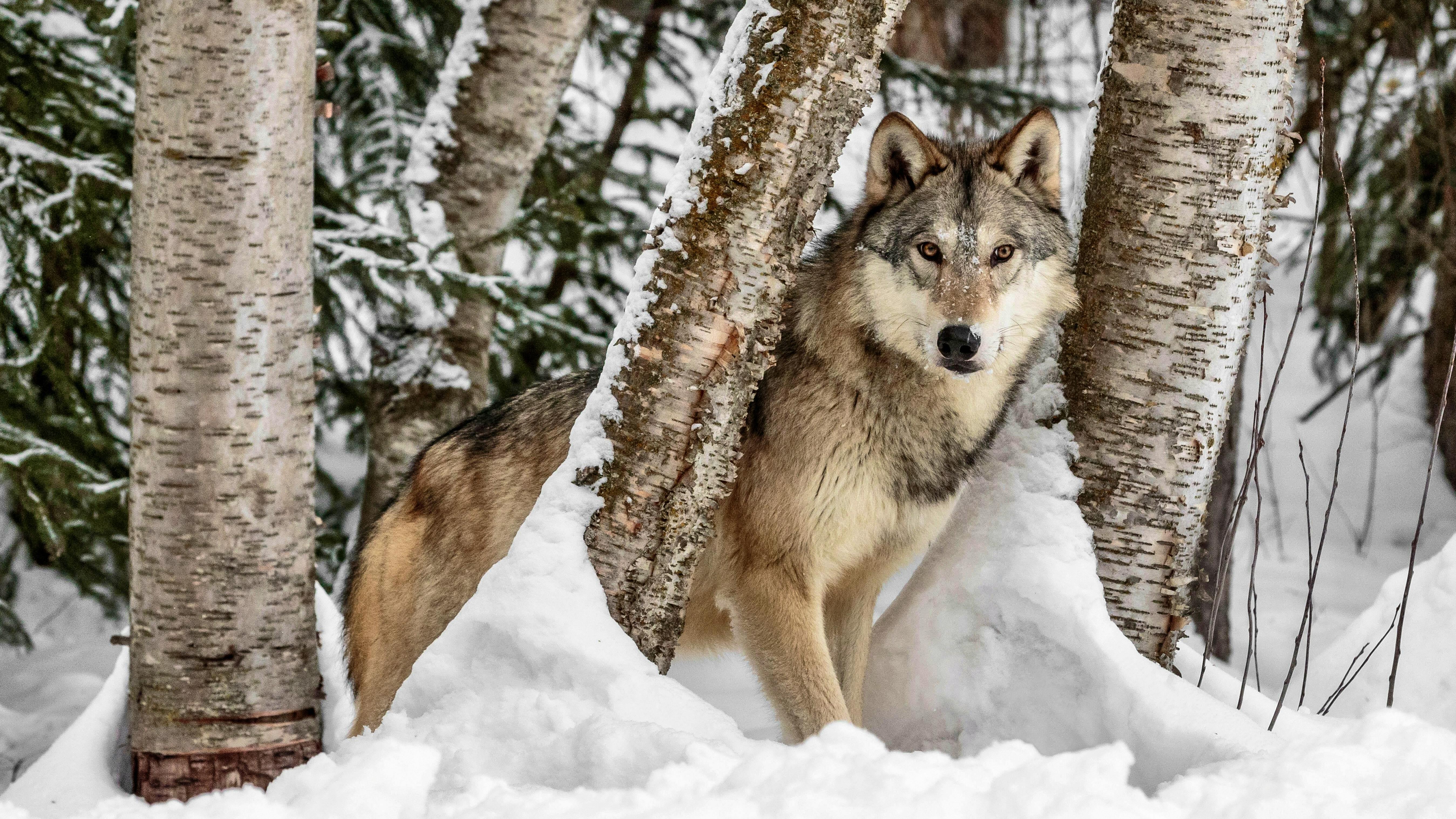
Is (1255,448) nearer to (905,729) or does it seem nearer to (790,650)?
(905,729)

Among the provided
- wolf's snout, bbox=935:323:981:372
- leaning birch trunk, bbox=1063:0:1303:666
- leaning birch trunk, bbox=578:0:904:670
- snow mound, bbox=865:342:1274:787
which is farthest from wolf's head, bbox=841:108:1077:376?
leaning birch trunk, bbox=578:0:904:670

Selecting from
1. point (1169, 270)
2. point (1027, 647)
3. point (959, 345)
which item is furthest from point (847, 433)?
point (1169, 270)

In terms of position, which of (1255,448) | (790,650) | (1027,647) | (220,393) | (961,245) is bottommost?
(790,650)

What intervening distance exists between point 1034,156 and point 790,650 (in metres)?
1.67

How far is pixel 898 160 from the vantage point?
3.30m

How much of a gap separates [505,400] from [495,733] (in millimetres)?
1534

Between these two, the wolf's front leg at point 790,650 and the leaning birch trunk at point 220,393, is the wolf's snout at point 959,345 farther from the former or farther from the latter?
the leaning birch trunk at point 220,393

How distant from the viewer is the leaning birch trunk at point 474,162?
5.11 m

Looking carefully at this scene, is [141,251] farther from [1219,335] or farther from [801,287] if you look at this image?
[1219,335]

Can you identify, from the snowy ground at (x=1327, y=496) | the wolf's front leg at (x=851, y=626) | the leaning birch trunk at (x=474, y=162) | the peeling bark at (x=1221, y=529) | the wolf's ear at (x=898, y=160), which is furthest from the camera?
the snowy ground at (x=1327, y=496)

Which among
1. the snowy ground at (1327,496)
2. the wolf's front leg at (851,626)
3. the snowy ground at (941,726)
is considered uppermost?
the snowy ground at (941,726)

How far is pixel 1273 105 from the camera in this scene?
115 inches

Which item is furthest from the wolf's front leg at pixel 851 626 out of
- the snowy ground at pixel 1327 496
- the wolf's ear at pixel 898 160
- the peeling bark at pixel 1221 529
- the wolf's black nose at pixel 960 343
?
the snowy ground at pixel 1327 496

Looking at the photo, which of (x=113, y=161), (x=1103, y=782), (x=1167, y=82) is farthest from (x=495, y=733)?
(x=113, y=161)
